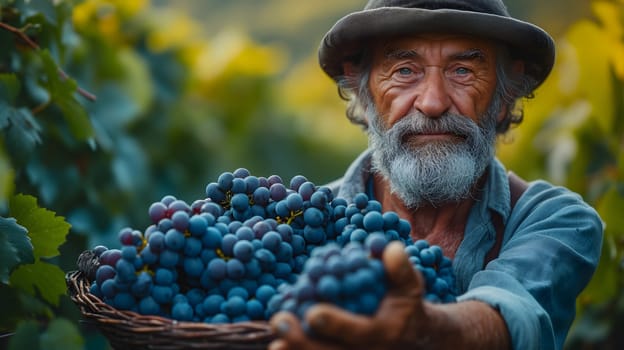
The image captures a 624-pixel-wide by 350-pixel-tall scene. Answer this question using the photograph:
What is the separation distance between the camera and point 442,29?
7.68 ft

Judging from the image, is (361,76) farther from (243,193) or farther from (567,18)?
(567,18)

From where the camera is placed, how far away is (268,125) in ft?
21.3

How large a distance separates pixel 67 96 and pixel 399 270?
1563mm

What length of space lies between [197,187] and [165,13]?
3.70 feet

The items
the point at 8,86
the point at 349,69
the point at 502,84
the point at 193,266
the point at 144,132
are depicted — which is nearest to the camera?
the point at 193,266

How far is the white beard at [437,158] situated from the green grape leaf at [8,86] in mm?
1142

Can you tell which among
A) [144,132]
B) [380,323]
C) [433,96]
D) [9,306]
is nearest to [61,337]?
[9,306]

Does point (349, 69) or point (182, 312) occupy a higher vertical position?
point (349, 69)

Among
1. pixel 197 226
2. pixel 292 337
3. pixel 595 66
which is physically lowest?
pixel 292 337

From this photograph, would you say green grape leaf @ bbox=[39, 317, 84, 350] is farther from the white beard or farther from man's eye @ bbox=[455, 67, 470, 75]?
man's eye @ bbox=[455, 67, 470, 75]

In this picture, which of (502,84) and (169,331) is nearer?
(169,331)

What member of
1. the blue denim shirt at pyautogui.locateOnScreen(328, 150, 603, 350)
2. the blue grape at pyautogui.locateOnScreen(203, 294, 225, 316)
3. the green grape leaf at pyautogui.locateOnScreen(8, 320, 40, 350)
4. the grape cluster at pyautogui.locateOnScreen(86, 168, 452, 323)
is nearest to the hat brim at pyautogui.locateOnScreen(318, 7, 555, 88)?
the blue denim shirt at pyautogui.locateOnScreen(328, 150, 603, 350)

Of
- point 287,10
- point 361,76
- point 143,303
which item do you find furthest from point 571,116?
point 287,10

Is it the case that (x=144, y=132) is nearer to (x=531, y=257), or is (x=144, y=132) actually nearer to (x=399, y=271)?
(x=531, y=257)
